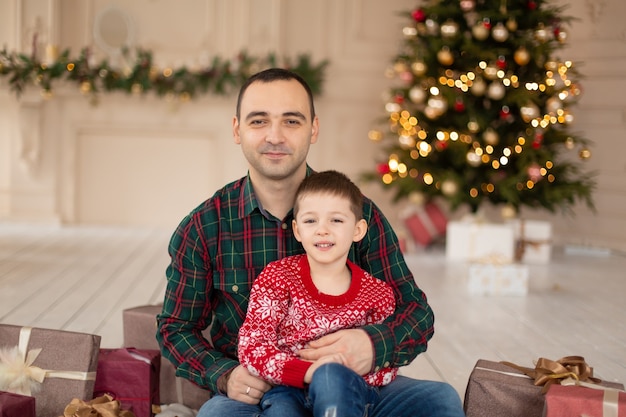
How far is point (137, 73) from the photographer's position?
6.00 meters

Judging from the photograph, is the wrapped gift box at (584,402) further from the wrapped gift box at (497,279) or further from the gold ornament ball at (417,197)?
the gold ornament ball at (417,197)

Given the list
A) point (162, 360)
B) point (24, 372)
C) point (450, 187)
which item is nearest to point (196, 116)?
point (450, 187)

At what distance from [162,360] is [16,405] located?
0.54 m

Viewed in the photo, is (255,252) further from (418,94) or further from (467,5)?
(467,5)

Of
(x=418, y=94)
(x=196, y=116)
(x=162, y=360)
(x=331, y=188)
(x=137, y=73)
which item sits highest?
(x=137, y=73)

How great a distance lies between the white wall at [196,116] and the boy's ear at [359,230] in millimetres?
4505

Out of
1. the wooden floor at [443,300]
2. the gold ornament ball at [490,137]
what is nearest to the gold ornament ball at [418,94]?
the gold ornament ball at [490,137]

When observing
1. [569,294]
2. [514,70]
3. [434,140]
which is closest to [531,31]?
[514,70]

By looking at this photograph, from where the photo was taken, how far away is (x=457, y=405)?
164 centimetres

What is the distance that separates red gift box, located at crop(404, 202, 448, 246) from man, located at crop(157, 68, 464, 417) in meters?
3.83

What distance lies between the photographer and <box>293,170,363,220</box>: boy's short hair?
1741 mm

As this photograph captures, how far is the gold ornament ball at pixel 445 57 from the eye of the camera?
541 centimetres

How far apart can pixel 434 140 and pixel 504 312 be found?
217 cm

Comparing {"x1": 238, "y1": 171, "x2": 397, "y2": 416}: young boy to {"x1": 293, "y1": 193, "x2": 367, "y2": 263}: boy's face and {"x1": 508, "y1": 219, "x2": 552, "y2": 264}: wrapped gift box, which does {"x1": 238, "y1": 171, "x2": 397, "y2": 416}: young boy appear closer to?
{"x1": 293, "y1": 193, "x2": 367, "y2": 263}: boy's face
